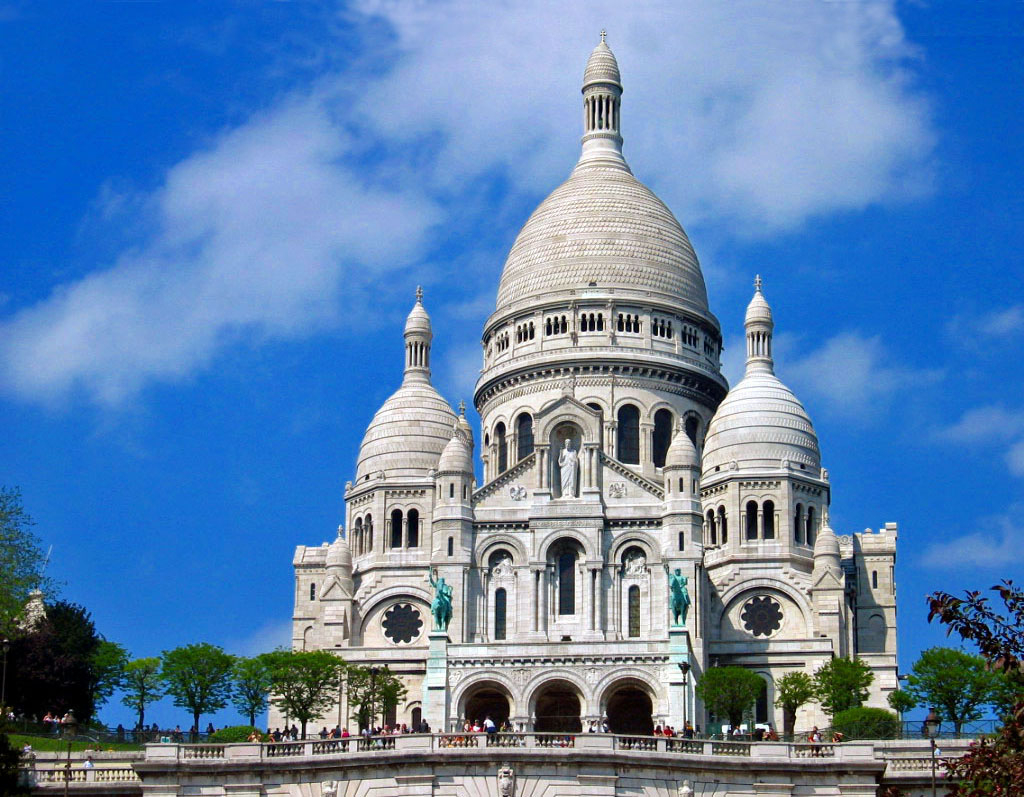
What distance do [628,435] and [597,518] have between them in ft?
42.6

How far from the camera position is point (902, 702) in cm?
8625

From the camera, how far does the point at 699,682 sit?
9281 centimetres

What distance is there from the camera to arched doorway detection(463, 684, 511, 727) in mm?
95438

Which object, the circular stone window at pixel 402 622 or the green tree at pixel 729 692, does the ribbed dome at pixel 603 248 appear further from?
the green tree at pixel 729 692

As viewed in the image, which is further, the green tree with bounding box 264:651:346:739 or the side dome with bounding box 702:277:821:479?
the side dome with bounding box 702:277:821:479

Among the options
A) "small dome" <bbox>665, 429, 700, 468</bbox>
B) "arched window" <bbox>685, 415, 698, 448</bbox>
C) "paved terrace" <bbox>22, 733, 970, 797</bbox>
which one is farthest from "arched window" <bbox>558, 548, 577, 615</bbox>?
"paved terrace" <bbox>22, 733, 970, 797</bbox>

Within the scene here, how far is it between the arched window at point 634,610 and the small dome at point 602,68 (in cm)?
3669

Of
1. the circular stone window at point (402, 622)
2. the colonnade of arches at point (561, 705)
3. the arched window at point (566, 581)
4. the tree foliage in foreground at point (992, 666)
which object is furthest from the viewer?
the circular stone window at point (402, 622)

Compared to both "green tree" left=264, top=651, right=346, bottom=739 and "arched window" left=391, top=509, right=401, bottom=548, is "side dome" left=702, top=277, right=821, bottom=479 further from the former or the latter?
"green tree" left=264, top=651, right=346, bottom=739

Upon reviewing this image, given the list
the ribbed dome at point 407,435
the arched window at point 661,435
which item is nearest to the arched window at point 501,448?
the ribbed dome at point 407,435

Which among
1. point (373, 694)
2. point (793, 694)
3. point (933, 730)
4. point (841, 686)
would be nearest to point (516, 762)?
point (933, 730)

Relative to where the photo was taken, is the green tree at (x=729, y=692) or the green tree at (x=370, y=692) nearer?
the green tree at (x=729, y=692)

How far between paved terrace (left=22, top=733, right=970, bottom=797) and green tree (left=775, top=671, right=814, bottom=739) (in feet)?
110

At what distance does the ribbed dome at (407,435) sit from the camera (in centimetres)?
11206
